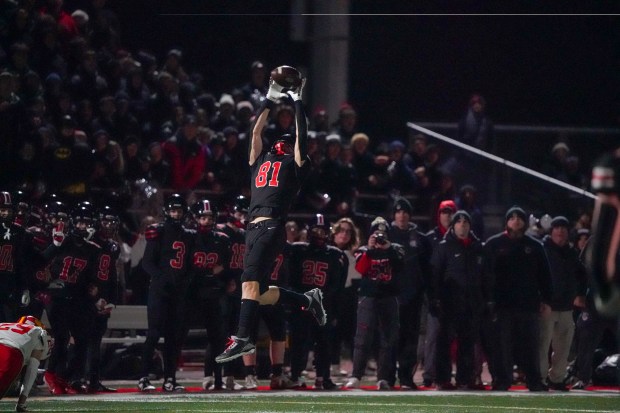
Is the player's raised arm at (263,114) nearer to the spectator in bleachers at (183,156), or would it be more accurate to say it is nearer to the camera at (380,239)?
the camera at (380,239)

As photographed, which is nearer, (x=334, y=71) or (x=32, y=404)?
(x=32, y=404)

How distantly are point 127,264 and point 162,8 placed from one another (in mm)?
7015

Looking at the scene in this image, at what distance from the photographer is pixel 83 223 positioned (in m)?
13.4

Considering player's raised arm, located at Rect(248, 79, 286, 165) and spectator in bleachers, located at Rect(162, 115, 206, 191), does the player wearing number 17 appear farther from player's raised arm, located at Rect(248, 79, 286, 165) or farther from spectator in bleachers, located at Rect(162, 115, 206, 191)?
spectator in bleachers, located at Rect(162, 115, 206, 191)

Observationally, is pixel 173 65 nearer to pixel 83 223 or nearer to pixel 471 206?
pixel 471 206

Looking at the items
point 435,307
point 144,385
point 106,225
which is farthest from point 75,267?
point 435,307

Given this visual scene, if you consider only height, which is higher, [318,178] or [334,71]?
[334,71]

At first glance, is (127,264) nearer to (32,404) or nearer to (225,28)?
(32,404)

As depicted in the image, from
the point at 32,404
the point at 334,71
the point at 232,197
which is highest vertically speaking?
the point at 334,71

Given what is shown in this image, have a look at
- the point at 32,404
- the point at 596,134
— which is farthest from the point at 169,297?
the point at 596,134

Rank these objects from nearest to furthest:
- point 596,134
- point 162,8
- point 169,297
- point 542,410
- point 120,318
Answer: point 542,410 → point 169,297 → point 120,318 → point 596,134 → point 162,8

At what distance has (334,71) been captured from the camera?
20.5m

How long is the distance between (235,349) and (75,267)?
3099 millimetres

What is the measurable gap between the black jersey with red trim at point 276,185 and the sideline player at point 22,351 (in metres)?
2.13
